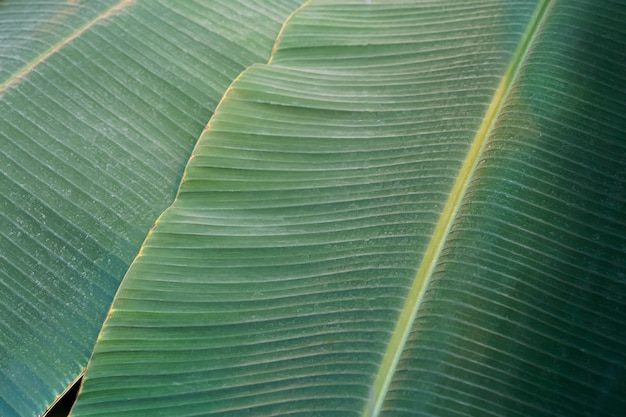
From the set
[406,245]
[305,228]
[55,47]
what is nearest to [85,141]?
[55,47]

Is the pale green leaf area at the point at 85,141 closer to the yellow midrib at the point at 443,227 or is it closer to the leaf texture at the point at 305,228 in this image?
the leaf texture at the point at 305,228

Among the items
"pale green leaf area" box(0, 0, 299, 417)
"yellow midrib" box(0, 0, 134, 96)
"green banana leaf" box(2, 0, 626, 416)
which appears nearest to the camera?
"green banana leaf" box(2, 0, 626, 416)

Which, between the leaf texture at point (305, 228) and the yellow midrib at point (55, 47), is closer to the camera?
the leaf texture at point (305, 228)

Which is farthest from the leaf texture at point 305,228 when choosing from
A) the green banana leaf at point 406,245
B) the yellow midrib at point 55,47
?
the yellow midrib at point 55,47

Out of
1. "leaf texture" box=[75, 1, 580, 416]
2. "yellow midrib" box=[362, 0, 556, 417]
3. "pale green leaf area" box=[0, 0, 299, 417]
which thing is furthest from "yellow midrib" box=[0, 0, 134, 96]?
"yellow midrib" box=[362, 0, 556, 417]

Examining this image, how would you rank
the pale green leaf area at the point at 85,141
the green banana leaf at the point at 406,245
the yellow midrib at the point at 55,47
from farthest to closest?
the yellow midrib at the point at 55,47 < the pale green leaf area at the point at 85,141 < the green banana leaf at the point at 406,245

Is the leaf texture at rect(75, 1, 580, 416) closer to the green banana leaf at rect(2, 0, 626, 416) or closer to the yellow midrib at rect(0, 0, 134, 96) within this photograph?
the green banana leaf at rect(2, 0, 626, 416)

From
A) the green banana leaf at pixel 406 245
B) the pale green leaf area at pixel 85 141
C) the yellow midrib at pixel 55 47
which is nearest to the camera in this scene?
the green banana leaf at pixel 406 245
